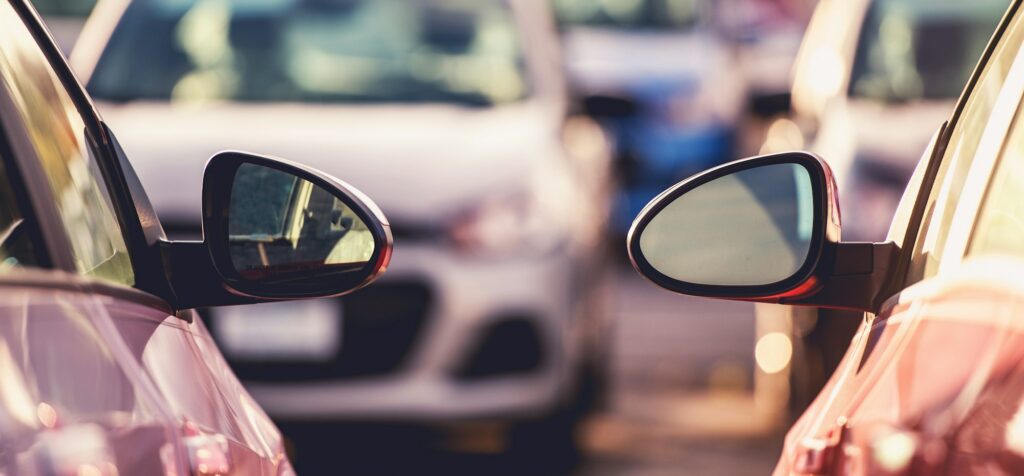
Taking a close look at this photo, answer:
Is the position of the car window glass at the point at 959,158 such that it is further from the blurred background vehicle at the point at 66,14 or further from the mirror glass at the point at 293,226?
the blurred background vehicle at the point at 66,14

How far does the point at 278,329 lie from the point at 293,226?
124 inches

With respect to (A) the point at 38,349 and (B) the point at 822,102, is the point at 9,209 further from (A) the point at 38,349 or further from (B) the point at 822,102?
(B) the point at 822,102

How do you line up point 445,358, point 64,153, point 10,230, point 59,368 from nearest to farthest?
point 59,368 < point 10,230 < point 64,153 < point 445,358

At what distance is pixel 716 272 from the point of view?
2.45 metres

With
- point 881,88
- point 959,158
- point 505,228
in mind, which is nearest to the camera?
point 959,158

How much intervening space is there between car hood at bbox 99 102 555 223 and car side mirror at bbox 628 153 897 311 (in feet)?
10.7

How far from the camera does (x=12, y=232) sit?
1.88m

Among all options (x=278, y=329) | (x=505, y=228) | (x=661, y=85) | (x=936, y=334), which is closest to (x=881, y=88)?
(x=505, y=228)

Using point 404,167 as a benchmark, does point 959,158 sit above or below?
above

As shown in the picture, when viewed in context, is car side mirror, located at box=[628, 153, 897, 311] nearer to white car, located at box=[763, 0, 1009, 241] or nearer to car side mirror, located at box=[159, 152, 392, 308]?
car side mirror, located at box=[159, 152, 392, 308]

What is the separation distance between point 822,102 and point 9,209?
18.5ft

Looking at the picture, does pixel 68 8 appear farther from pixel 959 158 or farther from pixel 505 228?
pixel 959 158

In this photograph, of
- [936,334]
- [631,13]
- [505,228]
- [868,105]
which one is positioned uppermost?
[631,13]

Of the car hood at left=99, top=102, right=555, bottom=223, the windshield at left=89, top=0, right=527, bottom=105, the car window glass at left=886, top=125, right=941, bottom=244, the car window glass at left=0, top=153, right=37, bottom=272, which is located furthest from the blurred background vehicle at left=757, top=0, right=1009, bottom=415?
the car window glass at left=0, top=153, right=37, bottom=272
